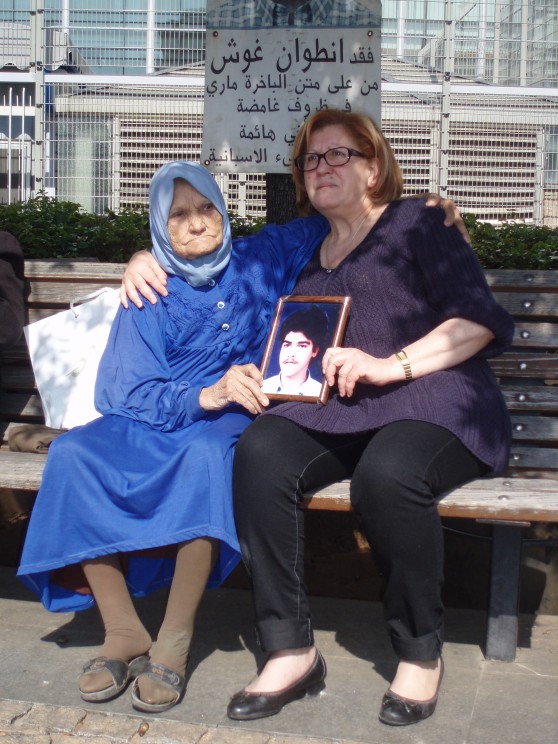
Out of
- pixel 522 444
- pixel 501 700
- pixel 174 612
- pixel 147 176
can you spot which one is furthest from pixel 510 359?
pixel 147 176

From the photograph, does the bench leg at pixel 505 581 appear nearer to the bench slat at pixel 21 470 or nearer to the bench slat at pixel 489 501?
the bench slat at pixel 489 501

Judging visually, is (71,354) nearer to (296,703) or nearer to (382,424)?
(382,424)

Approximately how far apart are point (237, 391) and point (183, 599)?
0.68 meters

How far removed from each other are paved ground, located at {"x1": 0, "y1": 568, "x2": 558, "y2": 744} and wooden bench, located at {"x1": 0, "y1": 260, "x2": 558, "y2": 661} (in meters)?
0.24

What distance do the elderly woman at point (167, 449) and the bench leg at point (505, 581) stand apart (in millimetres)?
890

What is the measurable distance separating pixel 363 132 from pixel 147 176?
8.69 metres

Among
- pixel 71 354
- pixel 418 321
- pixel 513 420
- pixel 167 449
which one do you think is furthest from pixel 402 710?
pixel 71 354

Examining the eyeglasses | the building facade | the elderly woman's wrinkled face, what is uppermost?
the building facade

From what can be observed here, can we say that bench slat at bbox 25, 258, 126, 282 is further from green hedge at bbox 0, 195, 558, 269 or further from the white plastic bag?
green hedge at bbox 0, 195, 558, 269

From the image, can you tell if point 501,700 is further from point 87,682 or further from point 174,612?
point 87,682

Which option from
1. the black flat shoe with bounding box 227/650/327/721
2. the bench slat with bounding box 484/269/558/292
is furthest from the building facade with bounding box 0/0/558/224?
the black flat shoe with bounding box 227/650/327/721

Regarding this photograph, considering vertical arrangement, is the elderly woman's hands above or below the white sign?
below

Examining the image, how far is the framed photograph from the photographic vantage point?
352 cm

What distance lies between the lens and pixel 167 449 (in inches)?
139
